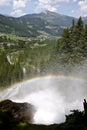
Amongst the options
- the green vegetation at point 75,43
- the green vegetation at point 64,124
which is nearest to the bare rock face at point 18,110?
the green vegetation at point 64,124

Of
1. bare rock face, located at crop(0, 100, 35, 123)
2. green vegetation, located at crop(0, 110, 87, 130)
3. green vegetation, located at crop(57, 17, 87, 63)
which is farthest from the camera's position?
green vegetation, located at crop(57, 17, 87, 63)

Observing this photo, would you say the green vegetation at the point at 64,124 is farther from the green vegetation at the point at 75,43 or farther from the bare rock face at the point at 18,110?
the green vegetation at the point at 75,43

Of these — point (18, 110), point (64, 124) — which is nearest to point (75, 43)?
point (18, 110)

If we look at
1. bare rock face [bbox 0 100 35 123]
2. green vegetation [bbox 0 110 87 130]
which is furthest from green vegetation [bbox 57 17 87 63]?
green vegetation [bbox 0 110 87 130]

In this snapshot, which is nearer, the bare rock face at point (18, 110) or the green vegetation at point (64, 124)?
the green vegetation at point (64, 124)

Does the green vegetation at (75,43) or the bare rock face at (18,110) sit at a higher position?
the green vegetation at (75,43)

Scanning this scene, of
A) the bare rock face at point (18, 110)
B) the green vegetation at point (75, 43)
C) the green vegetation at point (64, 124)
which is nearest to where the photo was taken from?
the green vegetation at point (64, 124)

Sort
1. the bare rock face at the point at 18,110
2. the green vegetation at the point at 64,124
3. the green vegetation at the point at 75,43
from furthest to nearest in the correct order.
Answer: the green vegetation at the point at 75,43 → the bare rock face at the point at 18,110 → the green vegetation at the point at 64,124

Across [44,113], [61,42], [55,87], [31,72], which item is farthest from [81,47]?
[31,72]

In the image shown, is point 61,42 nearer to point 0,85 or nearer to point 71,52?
point 71,52

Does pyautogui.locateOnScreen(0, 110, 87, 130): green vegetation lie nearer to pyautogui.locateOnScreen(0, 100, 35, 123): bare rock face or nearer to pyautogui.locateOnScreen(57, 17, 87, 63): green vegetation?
pyautogui.locateOnScreen(0, 100, 35, 123): bare rock face

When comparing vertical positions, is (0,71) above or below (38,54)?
below
